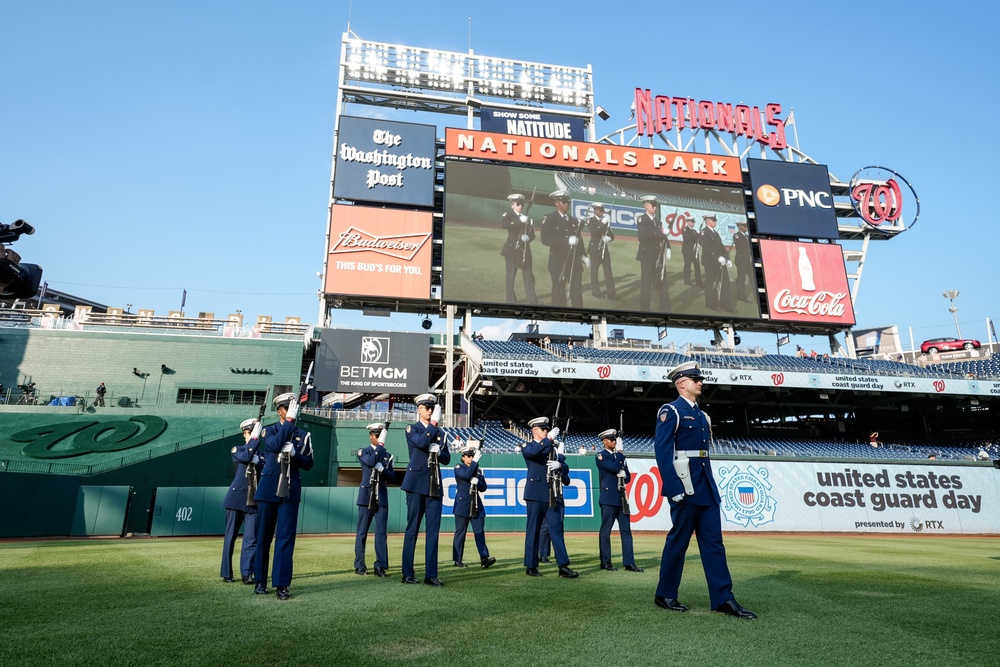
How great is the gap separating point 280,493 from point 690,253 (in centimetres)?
3145

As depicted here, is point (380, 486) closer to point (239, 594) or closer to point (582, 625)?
point (239, 594)

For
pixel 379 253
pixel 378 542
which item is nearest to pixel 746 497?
pixel 378 542

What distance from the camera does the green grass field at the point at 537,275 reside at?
1220 inches

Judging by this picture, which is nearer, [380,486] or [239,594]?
[239,594]

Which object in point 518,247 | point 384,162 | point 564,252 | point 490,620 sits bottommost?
point 490,620

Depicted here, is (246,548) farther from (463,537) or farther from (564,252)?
(564,252)

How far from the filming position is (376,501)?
359 inches

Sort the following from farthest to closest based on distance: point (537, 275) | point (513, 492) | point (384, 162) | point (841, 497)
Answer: point (384, 162), point (537, 275), point (841, 497), point (513, 492)

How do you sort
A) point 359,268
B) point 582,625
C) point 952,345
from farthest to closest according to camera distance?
point 952,345 → point 359,268 → point 582,625

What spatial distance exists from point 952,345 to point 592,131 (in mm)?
29383

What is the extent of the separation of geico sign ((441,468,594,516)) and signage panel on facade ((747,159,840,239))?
2274 cm

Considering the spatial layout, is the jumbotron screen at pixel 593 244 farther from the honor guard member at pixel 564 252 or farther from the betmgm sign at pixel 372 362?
the betmgm sign at pixel 372 362

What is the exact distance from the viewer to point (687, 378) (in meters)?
6.13

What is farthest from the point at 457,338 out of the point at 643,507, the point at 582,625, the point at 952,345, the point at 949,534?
the point at 952,345
